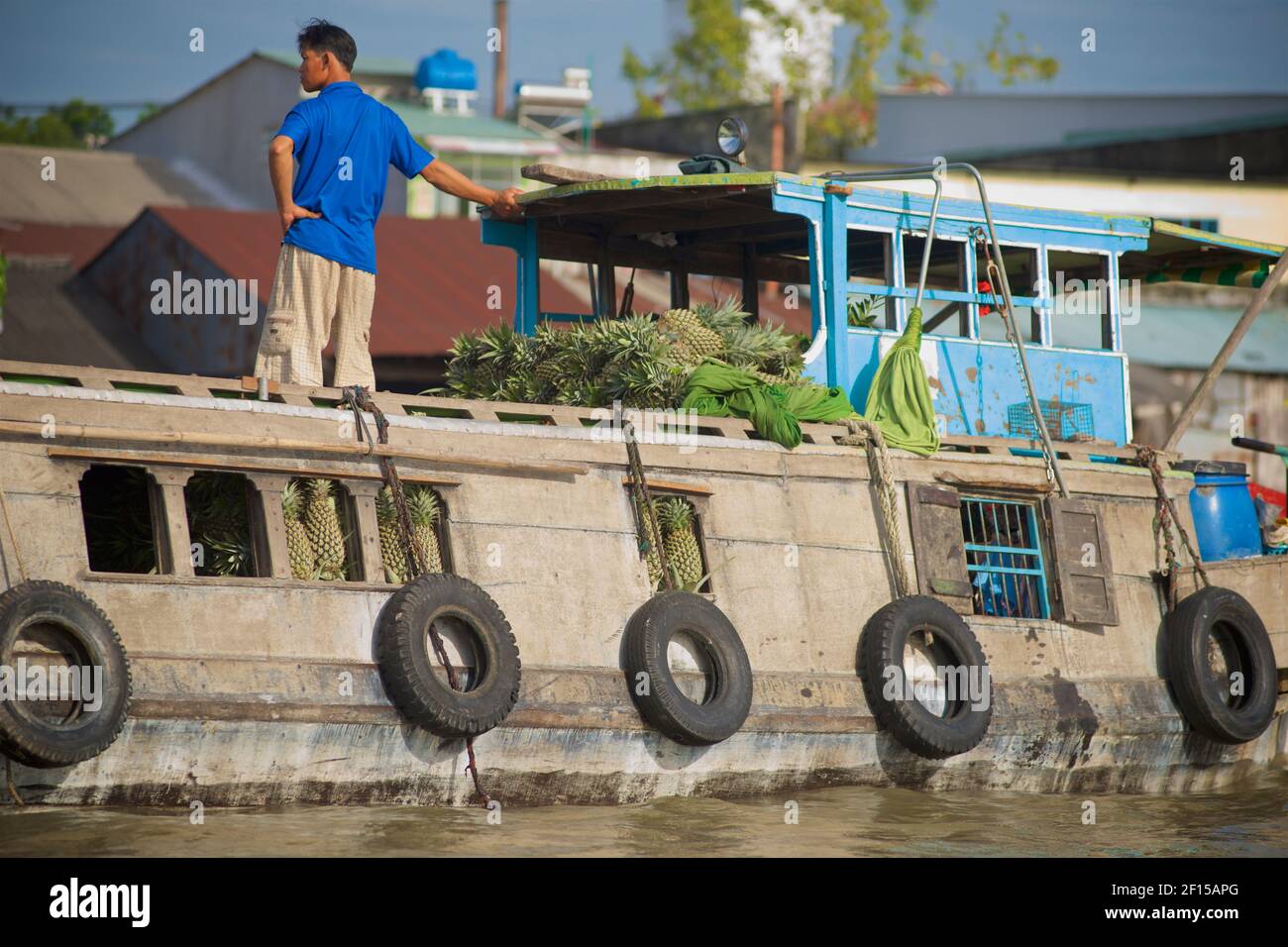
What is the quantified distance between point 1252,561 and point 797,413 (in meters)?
3.18

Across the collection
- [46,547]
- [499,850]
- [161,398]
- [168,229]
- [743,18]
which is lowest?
[499,850]

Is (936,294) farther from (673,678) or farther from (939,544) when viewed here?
(673,678)

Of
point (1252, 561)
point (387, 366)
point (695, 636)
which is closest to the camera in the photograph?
point (695, 636)

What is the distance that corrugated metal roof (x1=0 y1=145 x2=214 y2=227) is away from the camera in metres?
26.7

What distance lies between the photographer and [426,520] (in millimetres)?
6789

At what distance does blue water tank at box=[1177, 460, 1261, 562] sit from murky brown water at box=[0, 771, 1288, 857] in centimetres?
150

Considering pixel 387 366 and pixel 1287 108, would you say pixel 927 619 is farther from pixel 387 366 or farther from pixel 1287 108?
pixel 1287 108

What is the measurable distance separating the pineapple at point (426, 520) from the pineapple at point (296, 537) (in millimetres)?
451

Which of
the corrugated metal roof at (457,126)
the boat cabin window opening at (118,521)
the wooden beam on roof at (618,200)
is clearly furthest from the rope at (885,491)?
the corrugated metal roof at (457,126)

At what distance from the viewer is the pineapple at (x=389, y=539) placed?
6711 mm

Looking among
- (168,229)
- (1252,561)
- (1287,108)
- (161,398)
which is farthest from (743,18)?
(161,398)

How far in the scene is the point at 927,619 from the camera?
7844 mm

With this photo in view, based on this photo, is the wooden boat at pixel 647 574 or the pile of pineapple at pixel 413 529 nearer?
the wooden boat at pixel 647 574

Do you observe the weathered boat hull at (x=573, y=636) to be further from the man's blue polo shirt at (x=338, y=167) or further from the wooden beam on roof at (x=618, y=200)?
the wooden beam on roof at (x=618, y=200)
